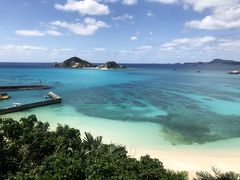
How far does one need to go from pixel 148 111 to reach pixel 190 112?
734 cm

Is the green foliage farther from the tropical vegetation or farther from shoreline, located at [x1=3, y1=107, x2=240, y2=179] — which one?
shoreline, located at [x1=3, y1=107, x2=240, y2=179]

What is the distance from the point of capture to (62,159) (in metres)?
14.2

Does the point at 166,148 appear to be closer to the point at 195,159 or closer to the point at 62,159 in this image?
the point at 195,159

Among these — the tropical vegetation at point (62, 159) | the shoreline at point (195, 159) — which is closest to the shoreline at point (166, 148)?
the shoreline at point (195, 159)

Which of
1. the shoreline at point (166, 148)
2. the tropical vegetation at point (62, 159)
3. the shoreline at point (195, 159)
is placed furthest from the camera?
the shoreline at point (166, 148)

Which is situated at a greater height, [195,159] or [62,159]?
[62,159]

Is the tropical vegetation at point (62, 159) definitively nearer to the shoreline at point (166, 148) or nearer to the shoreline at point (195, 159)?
the shoreline at point (195, 159)

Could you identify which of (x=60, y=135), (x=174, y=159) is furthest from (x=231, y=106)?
(x=60, y=135)

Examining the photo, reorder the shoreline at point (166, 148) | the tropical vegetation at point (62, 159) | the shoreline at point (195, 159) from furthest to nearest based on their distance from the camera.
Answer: the shoreline at point (166, 148) → the shoreline at point (195, 159) → the tropical vegetation at point (62, 159)

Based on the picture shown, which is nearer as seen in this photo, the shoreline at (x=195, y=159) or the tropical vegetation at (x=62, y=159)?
the tropical vegetation at (x=62, y=159)

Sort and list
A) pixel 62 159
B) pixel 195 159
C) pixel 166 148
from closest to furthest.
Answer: pixel 62 159 < pixel 195 159 < pixel 166 148

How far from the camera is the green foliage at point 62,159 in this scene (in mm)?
13845

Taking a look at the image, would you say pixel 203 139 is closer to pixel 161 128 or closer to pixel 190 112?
pixel 161 128

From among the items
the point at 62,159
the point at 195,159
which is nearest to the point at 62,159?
the point at 62,159
